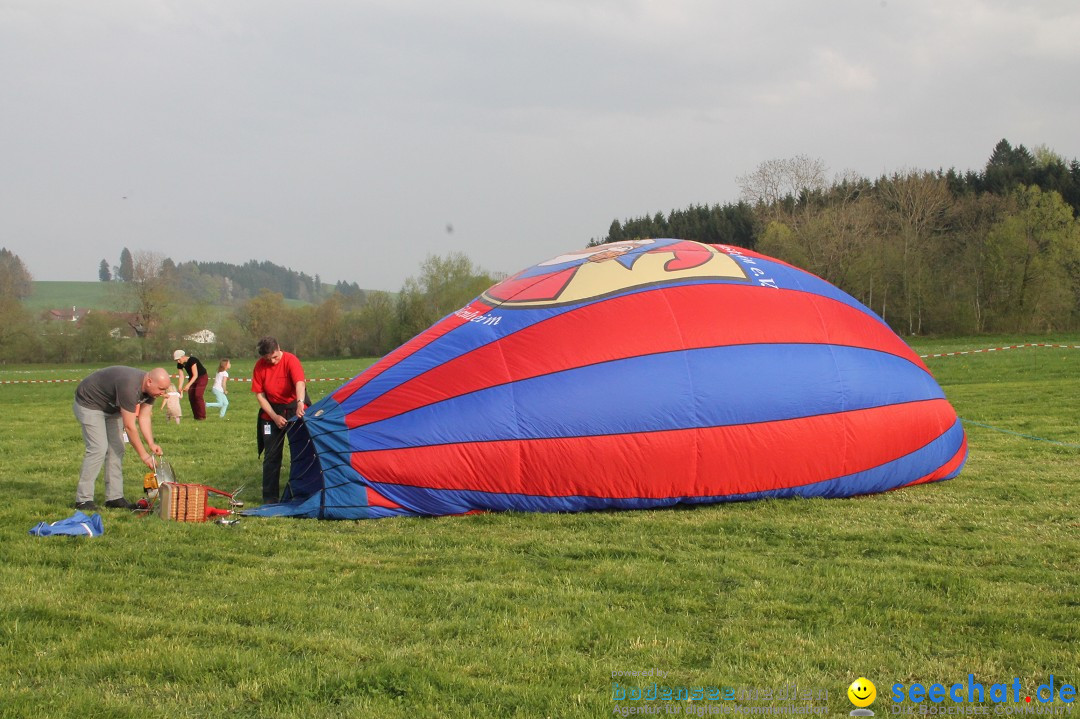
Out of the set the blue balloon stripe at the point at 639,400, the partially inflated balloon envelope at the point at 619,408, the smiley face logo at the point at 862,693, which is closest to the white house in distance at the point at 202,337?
the partially inflated balloon envelope at the point at 619,408

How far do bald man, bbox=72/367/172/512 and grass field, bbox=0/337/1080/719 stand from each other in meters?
0.37

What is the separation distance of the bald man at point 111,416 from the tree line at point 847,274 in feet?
132

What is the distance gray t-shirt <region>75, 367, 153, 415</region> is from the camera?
7355 millimetres

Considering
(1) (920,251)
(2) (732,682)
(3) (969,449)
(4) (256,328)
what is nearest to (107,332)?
(4) (256,328)

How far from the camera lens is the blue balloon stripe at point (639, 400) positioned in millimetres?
7043

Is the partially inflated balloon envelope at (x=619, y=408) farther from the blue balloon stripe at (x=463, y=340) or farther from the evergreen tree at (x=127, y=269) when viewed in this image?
the evergreen tree at (x=127, y=269)

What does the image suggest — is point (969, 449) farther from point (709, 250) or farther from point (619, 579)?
point (619, 579)

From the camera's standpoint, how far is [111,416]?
24.9 ft

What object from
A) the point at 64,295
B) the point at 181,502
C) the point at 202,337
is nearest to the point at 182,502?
the point at 181,502

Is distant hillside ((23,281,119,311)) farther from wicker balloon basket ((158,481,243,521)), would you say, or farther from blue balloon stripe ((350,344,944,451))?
blue balloon stripe ((350,344,944,451))

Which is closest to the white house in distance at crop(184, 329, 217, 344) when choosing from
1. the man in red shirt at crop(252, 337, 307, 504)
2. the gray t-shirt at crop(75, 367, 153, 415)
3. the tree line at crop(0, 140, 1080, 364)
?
the tree line at crop(0, 140, 1080, 364)

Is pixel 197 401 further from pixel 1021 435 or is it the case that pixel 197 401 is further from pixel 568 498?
pixel 1021 435

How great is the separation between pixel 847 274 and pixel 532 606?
43.6 meters

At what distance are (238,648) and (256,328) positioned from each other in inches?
2235
